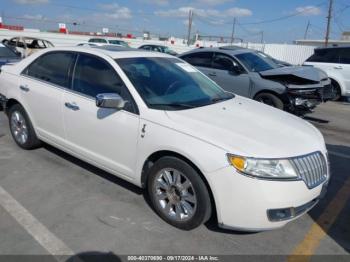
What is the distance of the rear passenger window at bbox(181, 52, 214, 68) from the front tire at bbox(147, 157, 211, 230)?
5695mm

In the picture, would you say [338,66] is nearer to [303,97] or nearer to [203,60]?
[303,97]

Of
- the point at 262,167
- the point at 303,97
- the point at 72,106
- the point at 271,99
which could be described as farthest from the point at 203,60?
the point at 262,167

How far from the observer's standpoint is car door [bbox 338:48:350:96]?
426 inches

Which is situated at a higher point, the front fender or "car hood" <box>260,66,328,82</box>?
"car hood" <box>260,66,328,82</box>

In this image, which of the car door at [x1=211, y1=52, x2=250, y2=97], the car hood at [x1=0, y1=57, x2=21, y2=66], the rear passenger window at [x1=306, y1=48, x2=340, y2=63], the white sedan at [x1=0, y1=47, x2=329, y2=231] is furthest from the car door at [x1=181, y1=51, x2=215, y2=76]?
the rear passenger window at [x1=306, y1=48, x2=340, y2=63]

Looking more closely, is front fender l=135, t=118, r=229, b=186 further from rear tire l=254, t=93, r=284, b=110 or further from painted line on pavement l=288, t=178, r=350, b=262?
rear tire l=254, t=93, r=284, b=110

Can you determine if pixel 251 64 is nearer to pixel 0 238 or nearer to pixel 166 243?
pixel 166 243

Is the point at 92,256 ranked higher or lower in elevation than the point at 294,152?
lower

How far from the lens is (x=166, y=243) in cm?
308

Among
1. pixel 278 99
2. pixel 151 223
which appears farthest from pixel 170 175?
pixel 278 99

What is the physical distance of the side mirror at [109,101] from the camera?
333 centimetres

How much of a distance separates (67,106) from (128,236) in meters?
1.79

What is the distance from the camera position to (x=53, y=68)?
4500mm

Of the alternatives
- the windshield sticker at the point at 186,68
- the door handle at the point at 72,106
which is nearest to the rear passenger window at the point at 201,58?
the windshield sticker at the point at 186,68
